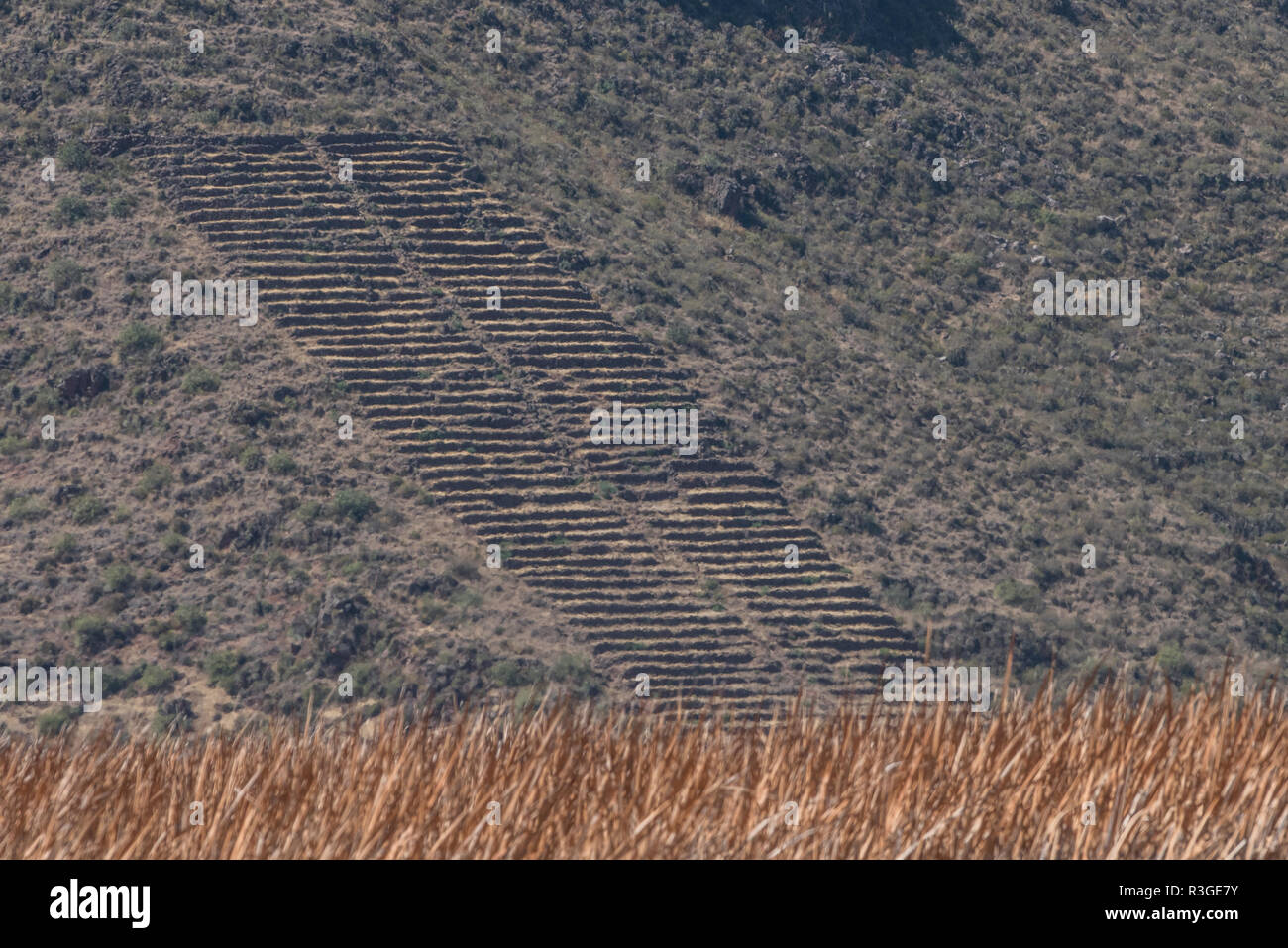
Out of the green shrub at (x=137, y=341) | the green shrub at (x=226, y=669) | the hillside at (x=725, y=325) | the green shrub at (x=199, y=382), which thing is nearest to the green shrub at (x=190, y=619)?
the hillside at (x=725, y=325)

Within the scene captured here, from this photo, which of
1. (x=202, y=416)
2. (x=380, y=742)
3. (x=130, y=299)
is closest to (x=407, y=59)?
(x=130, y=299)

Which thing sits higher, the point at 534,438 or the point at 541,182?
the point at 541,182

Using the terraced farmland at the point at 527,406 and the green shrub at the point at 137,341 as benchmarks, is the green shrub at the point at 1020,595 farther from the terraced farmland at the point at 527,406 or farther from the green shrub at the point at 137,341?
the green shrub at the point at 137,341

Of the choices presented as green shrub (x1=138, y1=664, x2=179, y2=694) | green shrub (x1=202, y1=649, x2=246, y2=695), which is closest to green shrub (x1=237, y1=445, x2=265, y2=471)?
green shrub (x1=202, y1=649, x2=246, y2=695)

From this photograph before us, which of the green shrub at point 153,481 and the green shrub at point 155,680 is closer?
the green shrub at point 155,680

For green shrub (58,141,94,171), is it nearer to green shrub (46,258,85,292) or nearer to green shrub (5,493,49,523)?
green shrub (46,258,85,292)

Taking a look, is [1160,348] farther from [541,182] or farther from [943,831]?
[943,831]
